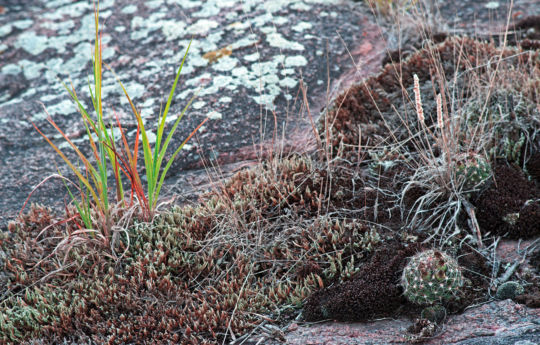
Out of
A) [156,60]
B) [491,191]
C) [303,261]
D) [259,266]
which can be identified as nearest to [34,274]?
[259,266]

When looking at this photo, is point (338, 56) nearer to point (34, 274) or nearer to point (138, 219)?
point (138, 219)

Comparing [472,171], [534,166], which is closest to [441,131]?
[472,171]

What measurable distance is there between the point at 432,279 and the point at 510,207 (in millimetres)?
1042

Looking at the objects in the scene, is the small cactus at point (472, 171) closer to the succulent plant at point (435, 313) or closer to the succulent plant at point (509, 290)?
the succulent plant at point (509, 290)

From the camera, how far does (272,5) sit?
19.2 feet

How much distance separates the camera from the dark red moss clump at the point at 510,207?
3.13m

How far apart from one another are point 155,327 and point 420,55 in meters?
3.62

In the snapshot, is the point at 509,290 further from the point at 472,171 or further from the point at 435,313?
the point at 472,171

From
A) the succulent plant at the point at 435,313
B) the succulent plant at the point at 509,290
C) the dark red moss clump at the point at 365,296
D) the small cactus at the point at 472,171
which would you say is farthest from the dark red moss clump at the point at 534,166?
the succulent plant at the point at 435,313

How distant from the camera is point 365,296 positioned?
2.77 m

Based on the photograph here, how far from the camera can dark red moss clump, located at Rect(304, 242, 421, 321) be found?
9.07 feet

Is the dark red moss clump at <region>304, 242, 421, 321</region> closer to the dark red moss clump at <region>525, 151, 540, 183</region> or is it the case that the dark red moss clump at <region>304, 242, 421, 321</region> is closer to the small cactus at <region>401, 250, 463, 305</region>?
the small cactus at <region>401, 250, 463, 305</region>

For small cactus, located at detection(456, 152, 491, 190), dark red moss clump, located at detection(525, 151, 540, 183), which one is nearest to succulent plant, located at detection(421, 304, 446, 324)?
small cactus, located at detection(456, 152, 491, 190)

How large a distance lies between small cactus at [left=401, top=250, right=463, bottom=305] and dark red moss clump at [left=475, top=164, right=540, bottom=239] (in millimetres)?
725
